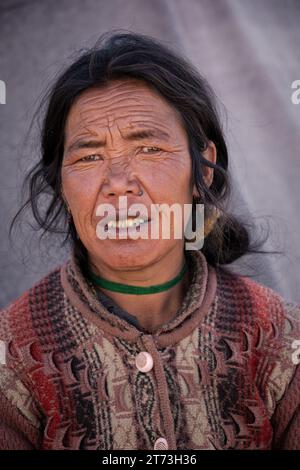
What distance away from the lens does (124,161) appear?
197 cm

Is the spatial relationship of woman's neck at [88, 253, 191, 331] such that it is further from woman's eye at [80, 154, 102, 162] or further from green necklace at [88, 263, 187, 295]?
woman's eye at [80, 154, 102, 162]

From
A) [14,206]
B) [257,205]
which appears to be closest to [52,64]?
[14,206]

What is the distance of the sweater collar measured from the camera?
6.59 feet

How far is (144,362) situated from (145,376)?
47 mm

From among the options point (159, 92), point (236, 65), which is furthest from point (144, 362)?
point (236, 65)

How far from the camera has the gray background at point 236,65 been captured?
283cm

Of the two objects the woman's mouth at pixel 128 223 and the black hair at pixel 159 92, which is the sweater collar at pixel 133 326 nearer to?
the black hair at pixel 159 92

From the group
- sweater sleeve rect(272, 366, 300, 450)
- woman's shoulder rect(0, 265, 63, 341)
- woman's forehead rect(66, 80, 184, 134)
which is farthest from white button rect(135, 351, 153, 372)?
woman's forehead rect(66, 80, 184, 134)

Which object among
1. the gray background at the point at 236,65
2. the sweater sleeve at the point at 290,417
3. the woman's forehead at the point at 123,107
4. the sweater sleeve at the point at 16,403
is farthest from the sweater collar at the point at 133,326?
the gray background at the point at 236,65

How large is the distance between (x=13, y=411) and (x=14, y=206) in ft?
4.13

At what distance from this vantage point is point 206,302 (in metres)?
2.11

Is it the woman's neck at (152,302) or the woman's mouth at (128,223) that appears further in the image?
the woman's neck at (152,302)
